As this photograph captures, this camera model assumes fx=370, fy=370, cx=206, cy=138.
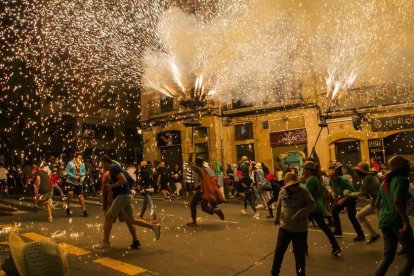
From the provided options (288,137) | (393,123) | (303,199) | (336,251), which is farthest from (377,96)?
(303,199)

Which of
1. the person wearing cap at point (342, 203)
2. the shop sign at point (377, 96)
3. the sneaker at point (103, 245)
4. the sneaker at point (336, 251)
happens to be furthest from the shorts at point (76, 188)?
the shop sign at point (377, 96)

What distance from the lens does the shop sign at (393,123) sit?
17586 mm

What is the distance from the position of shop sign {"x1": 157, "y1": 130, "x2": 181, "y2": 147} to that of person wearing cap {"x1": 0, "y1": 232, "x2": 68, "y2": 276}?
2286cm

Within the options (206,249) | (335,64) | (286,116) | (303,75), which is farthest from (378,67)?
(206,249)

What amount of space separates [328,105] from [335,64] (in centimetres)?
227

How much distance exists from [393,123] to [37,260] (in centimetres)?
Answer: 1860

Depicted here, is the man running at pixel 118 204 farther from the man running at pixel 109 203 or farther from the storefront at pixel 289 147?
the storefront at pixel 289 147

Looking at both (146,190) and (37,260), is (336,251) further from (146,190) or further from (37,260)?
(146,190)

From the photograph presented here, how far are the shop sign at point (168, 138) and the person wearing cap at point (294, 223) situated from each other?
20649 mm

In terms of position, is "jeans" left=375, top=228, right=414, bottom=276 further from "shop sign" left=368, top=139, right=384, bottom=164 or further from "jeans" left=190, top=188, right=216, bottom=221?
"shop sign" left=368, top=139, right=384, bottom=164

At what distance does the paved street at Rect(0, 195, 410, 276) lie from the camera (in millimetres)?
5285

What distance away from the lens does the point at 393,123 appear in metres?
17.9

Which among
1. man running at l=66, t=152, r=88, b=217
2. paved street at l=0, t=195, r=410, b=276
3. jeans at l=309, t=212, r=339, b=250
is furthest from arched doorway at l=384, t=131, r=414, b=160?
man running at l=66, t=152, r=88, b=217

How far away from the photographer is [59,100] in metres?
27.4
